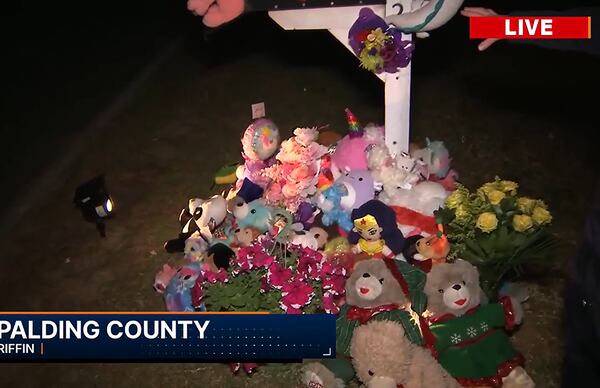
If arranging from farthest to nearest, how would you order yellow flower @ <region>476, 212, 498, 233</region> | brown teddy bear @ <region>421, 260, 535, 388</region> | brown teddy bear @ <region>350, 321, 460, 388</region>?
yellow flower @ <region>476, 212, 498, 233</region>
brown teddy bear @ <region>421, 260, 535, 388</region>
brown teddy bear @ <region>350, 321, 460, 388</region>

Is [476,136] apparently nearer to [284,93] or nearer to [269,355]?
[284,93]

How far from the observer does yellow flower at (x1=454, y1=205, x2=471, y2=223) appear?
10.9 feet

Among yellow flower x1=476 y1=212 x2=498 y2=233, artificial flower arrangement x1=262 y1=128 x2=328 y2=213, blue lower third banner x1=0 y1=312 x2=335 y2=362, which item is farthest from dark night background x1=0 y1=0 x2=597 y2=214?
yellow flower x1=476 y1=212 x2=498 y2=233

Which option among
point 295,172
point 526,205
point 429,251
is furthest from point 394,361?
point 295,172

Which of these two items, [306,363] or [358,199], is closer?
[306,363]

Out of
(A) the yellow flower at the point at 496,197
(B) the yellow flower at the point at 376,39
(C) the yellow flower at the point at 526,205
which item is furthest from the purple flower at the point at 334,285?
(B) the yellow flower at the point at 376,39

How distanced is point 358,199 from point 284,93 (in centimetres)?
368

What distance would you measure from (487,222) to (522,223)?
0.17 metres

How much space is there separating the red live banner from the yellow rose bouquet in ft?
2.68

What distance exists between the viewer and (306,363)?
347cm

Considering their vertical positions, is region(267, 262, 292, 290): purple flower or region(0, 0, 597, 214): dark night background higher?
region(0, 0, 597, 214): dark night background

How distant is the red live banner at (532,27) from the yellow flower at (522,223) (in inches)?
34.9

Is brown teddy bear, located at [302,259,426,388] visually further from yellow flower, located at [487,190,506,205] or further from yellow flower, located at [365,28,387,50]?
yellow flower, located at [365,28,387,50]

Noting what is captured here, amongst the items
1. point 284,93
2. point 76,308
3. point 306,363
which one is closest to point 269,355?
point 306,363
